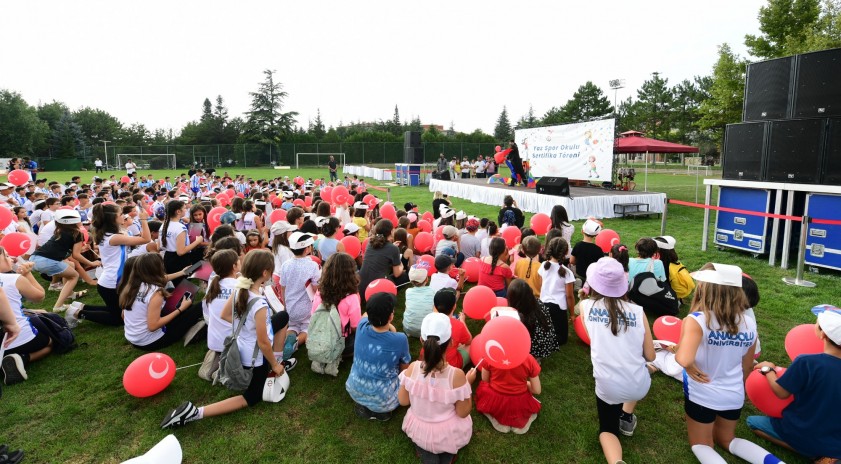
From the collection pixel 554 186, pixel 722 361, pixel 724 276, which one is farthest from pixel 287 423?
pixel 554 186

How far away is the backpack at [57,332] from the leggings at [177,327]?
0.81 metres

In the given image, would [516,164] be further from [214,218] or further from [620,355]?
[620,355]

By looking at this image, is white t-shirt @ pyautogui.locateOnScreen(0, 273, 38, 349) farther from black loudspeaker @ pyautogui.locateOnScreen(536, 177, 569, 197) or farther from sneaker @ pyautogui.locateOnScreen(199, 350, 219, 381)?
black loudspeaker @ pyautogui.locateOnScreen(536, 177, 569, 197)

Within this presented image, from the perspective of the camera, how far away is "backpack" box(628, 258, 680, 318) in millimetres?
4832

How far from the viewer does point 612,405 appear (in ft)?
9.59

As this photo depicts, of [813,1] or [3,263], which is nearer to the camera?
[3,263]

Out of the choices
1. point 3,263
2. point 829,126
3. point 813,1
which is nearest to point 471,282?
point 3,263

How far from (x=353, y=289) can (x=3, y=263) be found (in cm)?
344

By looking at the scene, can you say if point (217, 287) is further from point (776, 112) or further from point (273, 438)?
point (776, 112)

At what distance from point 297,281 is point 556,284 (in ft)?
8.81

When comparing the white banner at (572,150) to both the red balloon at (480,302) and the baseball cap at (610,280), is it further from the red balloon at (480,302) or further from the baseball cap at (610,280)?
the baseball cap at (610,280)

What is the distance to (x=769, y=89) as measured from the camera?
7770mm

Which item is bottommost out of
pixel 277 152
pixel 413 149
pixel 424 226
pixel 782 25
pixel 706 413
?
pixel 706 413

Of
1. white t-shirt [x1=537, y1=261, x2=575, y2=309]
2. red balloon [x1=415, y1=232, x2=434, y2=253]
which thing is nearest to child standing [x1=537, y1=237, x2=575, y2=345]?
white t-shirt [x1=537, y1=261, x2=575, y2=309]
